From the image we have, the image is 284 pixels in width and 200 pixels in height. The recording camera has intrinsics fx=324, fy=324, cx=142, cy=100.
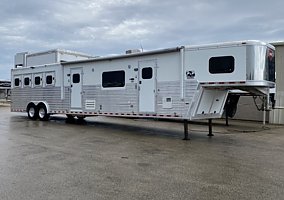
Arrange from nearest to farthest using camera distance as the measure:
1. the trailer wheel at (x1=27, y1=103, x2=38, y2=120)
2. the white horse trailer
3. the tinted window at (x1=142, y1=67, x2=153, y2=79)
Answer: the white horse trailer < the tinted window at (x1=142, y1=67, x2=153, y2=79) < the trailer wheel at (x1=27, y1=103, x2=38, y2=120)

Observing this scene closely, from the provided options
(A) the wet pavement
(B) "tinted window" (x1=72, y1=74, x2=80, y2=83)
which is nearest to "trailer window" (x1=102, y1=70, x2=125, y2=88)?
(B) "tinted window" (x1=72, y1=74, x2=80, y2=83)

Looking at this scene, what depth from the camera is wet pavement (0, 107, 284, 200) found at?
481 centimetres

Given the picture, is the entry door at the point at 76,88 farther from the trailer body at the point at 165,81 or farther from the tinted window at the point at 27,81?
the tinted window at the point at 27,81

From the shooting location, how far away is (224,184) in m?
5.30

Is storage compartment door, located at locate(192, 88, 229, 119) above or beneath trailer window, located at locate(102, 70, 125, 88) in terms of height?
beneath

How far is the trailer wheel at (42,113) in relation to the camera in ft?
52.1

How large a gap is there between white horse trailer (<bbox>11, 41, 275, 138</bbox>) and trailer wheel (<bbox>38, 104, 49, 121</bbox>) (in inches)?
13.5

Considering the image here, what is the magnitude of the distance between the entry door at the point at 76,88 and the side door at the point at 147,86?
367 cm

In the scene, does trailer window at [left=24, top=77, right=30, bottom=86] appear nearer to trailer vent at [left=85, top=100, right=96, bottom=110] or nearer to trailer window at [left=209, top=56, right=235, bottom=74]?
trailer vent at [left=85, top=100, right=96, bottom=110]

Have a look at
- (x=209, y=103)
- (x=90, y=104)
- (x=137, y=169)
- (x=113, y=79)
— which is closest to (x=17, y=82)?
(x=90, y=104)

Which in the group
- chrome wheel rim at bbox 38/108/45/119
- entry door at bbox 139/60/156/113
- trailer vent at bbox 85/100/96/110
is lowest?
chrome wheel rim at bbox 38/108/45/119

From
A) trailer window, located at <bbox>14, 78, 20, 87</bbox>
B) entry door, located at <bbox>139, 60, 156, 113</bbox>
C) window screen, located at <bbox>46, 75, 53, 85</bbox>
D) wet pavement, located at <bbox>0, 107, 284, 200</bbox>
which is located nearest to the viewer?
wet pavement, located at <bbox>0, 107, 284, 200</bbox>

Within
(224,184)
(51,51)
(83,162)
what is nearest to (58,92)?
(51,51)

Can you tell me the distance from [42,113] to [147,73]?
7274 millimetres
